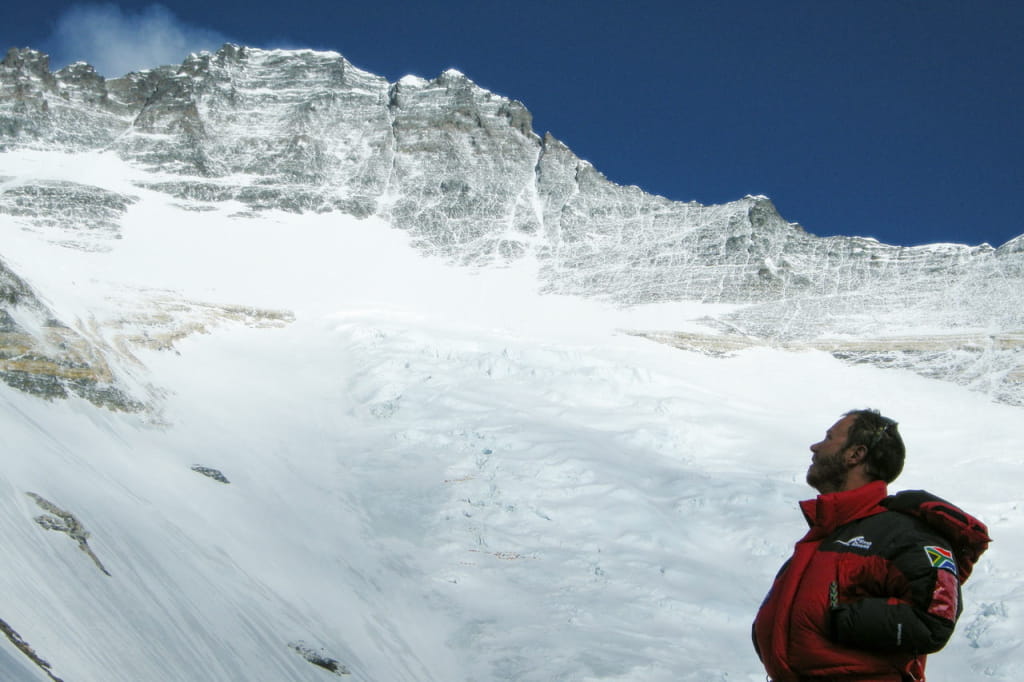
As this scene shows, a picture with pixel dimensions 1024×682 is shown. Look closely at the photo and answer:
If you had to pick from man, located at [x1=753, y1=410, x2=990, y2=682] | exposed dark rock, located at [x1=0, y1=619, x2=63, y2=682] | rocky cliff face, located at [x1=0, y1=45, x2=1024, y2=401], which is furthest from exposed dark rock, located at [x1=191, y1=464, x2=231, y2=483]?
rocky cliff face, located at [x1=0, y1=45, x2=1024, y2=401]

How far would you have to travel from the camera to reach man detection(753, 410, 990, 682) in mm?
3566

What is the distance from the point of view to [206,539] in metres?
13.7

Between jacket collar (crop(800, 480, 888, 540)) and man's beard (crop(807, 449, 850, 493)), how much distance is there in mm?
130

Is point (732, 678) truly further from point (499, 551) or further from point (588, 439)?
point (588, 439)

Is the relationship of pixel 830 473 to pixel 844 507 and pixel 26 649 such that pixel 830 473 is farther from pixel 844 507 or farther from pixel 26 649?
pixel 26 649

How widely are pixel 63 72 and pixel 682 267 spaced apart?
303 feet

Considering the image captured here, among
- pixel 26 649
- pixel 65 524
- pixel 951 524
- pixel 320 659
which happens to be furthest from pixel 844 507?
pixel 65 524

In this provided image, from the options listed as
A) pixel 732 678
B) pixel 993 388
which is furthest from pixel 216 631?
pixel 993 388

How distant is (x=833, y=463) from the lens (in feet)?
14.3

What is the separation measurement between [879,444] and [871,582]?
807 millimetres

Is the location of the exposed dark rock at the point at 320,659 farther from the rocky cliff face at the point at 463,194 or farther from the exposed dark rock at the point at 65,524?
the rocky cliff face at the point at 463,194

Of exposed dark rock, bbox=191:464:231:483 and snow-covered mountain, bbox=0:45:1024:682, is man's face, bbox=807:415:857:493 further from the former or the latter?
exposed dark rock, bbox=191:464:231:483

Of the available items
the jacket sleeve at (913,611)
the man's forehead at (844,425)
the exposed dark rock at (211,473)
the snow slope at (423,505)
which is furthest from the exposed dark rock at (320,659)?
the jacket sleeve at (913,611)

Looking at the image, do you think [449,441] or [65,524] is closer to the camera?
[65,524]
